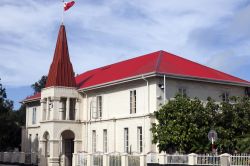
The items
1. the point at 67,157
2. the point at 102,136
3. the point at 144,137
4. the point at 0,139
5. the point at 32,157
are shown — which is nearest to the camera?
the point at 144,137

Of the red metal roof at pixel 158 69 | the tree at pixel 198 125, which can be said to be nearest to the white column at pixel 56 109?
the red metal roof at pixel 158 69

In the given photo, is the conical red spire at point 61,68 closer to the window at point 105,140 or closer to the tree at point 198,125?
the window at point 105,140

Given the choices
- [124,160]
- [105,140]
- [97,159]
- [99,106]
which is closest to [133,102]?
[99,106]

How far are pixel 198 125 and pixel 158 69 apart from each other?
5.40 metres

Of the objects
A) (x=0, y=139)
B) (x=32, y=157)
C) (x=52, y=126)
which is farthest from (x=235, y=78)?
(x=0, y=139)

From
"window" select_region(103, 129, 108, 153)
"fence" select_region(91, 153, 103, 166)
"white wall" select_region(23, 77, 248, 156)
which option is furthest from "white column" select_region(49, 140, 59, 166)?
"fence" select_region(91, 153, 103, 166)

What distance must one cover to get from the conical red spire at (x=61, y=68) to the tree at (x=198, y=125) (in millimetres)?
11651

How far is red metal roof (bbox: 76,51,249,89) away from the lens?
32.2m

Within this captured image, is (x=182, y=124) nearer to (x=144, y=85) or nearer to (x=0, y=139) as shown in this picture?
(x=144, y=85)

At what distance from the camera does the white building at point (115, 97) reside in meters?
31.5

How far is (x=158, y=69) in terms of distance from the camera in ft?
102

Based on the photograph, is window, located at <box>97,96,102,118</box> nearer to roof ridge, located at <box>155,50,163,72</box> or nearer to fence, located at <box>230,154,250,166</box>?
roof ridge, located at <box>155,50,163,72</box>

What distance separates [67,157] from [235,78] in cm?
1563

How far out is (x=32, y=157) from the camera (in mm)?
41281
